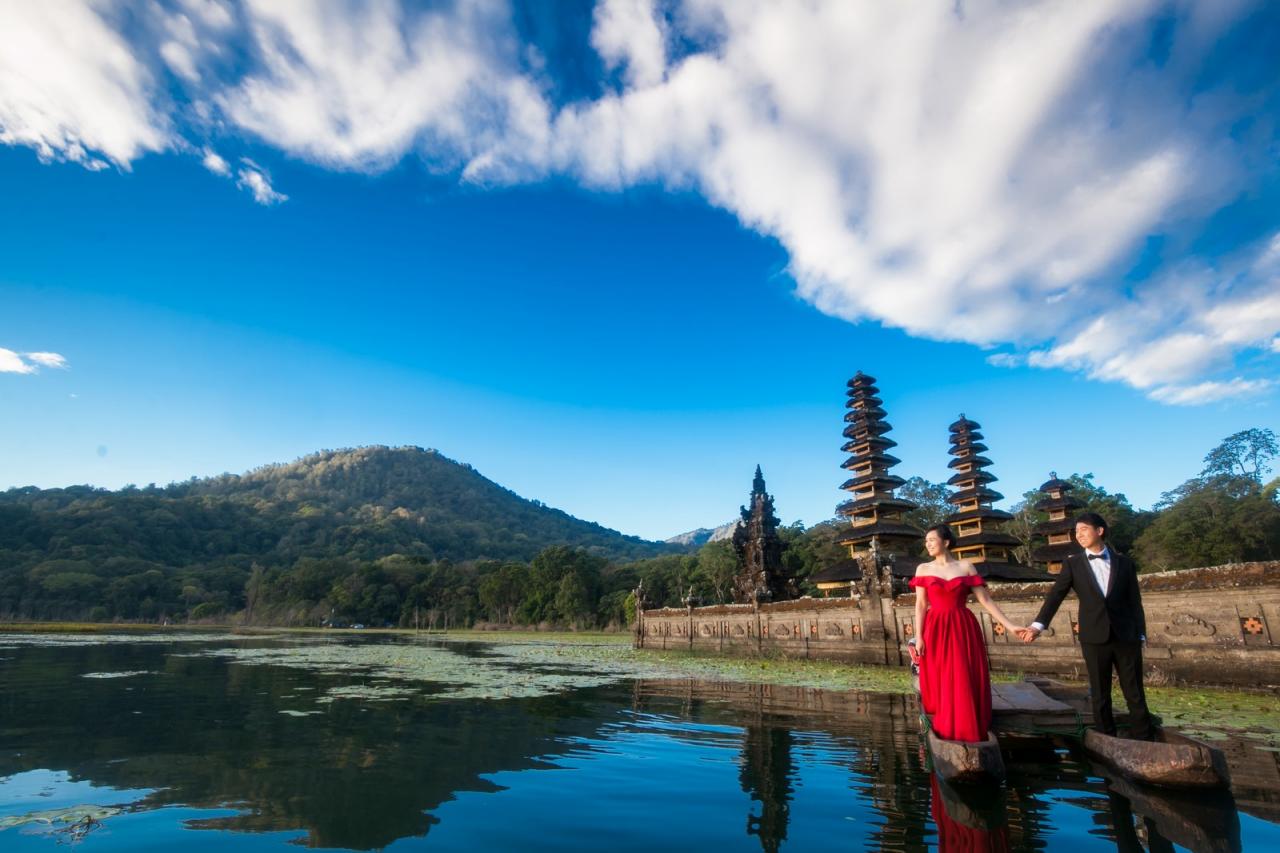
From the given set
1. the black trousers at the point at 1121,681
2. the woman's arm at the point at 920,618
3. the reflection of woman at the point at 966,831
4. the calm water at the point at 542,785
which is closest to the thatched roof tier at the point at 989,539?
the calm water at the point at 542,785

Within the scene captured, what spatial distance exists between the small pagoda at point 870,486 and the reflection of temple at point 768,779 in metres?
23.9

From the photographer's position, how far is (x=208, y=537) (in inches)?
5079

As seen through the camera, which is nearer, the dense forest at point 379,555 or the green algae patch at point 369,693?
the green algae patch at point 369,693

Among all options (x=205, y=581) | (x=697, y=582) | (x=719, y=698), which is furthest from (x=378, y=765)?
(x=205, y=581)

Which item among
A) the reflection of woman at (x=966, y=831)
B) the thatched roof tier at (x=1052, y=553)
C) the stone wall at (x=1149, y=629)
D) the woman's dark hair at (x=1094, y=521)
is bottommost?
the reflection of woman at (x=966, y=831)

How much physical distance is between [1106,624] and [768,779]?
3.45 m

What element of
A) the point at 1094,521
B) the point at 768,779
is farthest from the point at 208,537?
the point at 1094,521

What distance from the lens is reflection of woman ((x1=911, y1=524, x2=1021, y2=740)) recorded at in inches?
201

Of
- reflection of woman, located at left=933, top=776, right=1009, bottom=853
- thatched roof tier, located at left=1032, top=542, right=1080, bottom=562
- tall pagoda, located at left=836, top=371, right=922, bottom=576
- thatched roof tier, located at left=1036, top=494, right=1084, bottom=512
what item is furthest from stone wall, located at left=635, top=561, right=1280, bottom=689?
thatched roof tier, located at left=1036, top=494, right=1084, bottom=512

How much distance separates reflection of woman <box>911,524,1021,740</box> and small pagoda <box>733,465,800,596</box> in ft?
120

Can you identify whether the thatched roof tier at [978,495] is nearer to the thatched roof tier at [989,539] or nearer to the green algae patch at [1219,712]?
the thatched roof tier at [989,539]

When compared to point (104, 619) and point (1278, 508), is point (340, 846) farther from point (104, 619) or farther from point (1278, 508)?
point (104, 619)

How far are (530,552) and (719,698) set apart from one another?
150 meters

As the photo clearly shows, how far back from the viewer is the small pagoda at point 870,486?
32.0 metres
